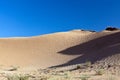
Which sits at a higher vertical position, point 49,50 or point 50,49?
point 50,49

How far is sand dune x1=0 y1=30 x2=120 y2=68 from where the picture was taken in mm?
50344

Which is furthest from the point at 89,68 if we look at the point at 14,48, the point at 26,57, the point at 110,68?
the point at 14,48

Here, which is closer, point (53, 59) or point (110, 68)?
point (110, 68)

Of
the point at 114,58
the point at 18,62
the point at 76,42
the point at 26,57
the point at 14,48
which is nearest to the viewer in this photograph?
the point at 114,58

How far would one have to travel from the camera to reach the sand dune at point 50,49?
165ft

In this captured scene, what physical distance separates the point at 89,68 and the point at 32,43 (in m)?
40.0

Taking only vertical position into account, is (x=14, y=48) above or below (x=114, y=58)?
above

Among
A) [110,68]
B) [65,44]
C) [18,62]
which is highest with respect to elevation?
[65,44]

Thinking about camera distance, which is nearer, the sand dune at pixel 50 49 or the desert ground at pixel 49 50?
the desert ground at pixel 49 50

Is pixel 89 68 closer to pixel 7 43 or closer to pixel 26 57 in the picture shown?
pixel 26 57

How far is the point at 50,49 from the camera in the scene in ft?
199

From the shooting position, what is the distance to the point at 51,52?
58281mm

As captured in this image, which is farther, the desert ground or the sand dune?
the sand dune

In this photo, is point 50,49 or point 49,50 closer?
point 49,50
